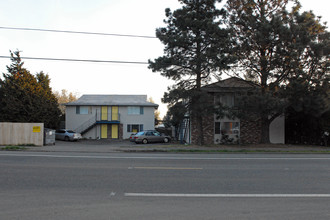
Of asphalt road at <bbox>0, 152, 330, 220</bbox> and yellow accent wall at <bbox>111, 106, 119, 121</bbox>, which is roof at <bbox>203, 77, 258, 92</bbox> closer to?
asphalt road at <bbox>0, 152, 330, 220</bbox>

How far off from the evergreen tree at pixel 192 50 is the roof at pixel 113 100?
50.8ft

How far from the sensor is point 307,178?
821cm

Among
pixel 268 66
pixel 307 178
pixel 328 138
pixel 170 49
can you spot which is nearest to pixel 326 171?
pixel 307 178

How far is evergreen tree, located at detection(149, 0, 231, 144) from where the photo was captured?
19.8 m

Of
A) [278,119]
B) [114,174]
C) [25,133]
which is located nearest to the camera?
[114,174]

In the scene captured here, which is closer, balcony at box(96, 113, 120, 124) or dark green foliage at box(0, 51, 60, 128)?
dark green foliage at box(0, 51, 60, 128)

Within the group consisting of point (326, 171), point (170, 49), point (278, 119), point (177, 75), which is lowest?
point (326, 171)

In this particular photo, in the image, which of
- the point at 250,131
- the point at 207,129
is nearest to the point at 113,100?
the point at 207,129

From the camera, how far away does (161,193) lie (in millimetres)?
6312

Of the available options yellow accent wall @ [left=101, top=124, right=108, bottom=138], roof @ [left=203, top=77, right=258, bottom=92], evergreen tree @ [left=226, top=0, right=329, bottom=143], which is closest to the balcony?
yellow accent wall @ [left=101, top=124, right=108, bottom=138]

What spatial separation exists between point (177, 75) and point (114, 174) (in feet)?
45.0

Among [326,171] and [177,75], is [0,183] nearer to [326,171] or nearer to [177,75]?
[326,171]

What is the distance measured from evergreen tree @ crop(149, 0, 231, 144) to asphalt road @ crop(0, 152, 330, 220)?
11.4 meters

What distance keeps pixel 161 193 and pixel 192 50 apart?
16.4 m
